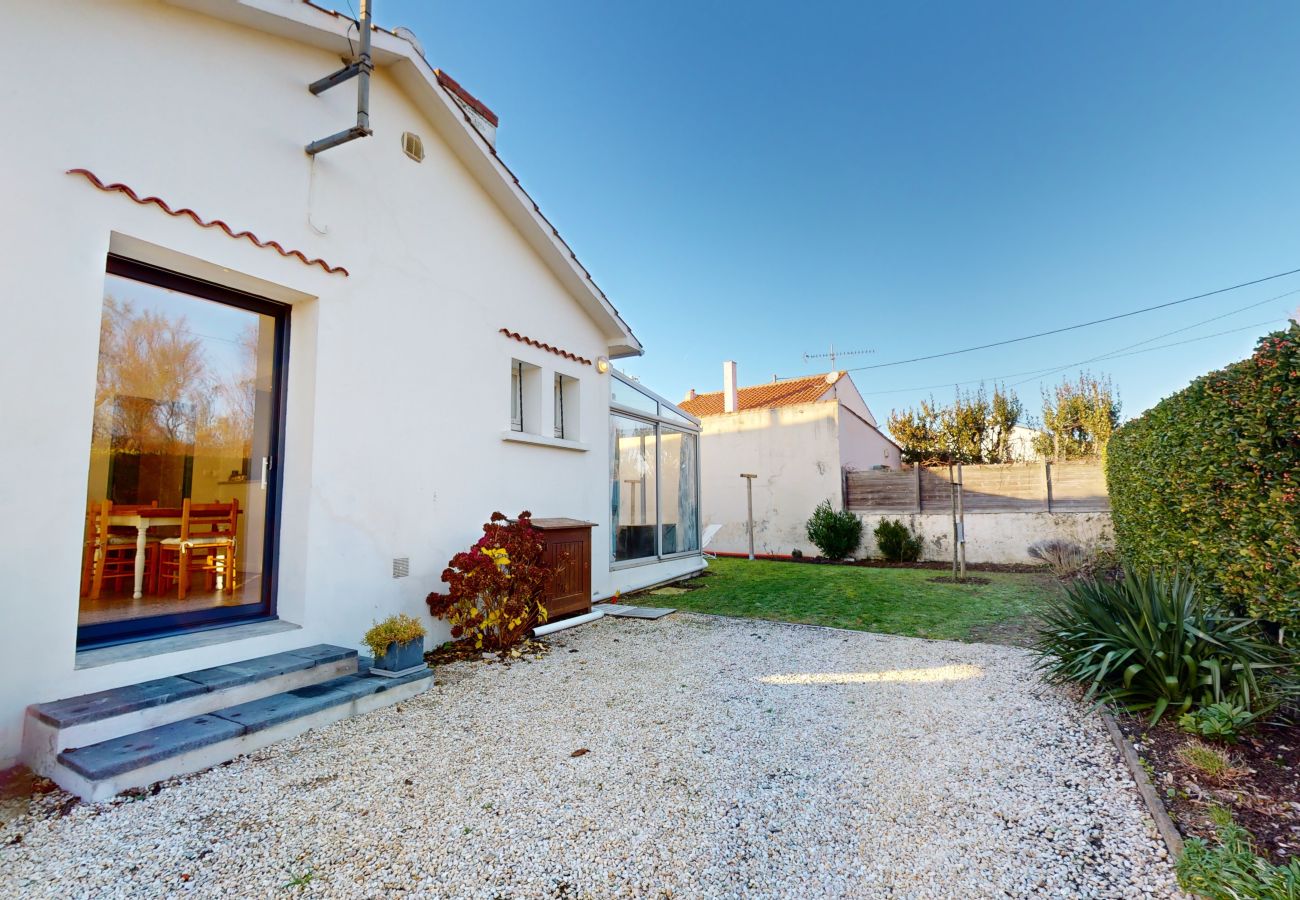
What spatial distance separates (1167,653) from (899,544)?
1200cm

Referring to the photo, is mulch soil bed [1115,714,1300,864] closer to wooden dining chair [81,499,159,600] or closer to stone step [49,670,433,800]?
stone step [49,670,433,800]

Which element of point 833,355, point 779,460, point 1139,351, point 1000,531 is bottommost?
point 1000,531

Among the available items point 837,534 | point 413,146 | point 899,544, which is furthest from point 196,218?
point 899,544

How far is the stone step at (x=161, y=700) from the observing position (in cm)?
302

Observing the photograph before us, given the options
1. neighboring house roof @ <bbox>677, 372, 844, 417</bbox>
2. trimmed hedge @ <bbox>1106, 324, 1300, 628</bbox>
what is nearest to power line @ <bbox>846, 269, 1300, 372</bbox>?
neighboring house roof @ <bbox>677, 372, 844, 417</bbox>

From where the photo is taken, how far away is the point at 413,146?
6.14 meters

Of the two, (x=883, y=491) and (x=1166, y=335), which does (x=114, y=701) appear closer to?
(x=883, y=491)

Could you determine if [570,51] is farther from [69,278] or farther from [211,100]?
[69,278]

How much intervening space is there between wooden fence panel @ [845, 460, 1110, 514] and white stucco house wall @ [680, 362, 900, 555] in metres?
0.87

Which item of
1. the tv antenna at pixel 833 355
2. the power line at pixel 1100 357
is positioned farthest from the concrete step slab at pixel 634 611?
the tv antenna at pixel 833 355

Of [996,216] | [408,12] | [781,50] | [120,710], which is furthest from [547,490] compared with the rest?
[996,216]

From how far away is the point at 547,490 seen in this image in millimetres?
7688

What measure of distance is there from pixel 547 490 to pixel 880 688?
4726mm

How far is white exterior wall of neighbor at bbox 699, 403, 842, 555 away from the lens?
17.1 metres
